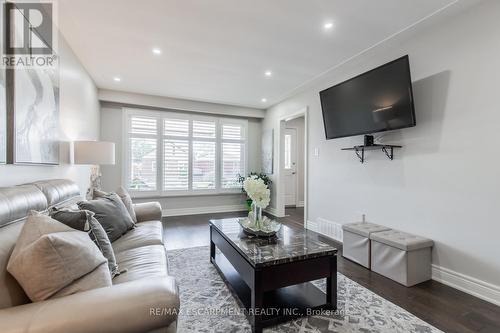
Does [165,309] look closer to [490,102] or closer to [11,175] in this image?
[11,175]

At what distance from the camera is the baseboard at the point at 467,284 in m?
1.96

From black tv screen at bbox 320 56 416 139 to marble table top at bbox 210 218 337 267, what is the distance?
1616mm

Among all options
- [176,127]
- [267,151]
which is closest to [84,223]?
[176,127]

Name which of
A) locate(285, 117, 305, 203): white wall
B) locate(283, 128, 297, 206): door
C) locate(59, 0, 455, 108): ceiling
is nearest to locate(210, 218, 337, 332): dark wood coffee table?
locate(59, 0, 455, 108): ceiling

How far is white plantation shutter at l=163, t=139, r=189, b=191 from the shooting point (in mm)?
5184

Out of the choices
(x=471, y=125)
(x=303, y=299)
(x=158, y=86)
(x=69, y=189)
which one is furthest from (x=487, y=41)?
(x=158, y=86)

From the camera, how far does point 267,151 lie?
18.8ft

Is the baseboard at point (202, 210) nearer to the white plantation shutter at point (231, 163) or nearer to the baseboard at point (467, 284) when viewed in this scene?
the white plantation shutter at point (231, 163)

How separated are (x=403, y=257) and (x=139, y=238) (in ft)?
8.18

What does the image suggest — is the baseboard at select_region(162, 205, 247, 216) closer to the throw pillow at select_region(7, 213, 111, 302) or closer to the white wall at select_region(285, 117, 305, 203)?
the white wall at select_region(285, 117, 305, 203)

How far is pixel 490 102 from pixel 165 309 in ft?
9.40

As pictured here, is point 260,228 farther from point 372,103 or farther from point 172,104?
point 172,104

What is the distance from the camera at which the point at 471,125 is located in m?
2.11

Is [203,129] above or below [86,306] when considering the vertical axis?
above
